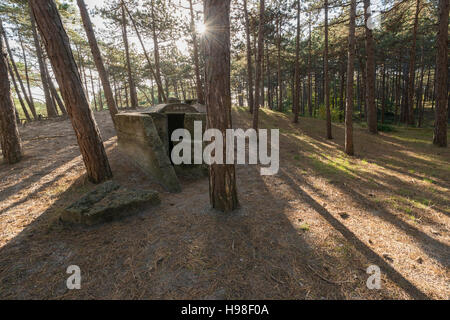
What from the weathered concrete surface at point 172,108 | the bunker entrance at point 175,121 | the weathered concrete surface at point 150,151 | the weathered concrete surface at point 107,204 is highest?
the weathered concrete surface at point 172,108

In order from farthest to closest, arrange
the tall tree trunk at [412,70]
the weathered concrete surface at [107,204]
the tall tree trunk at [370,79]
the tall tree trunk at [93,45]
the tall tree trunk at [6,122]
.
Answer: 1. the tall tree trunk at [412,70]
2. the tall tree trunk at [370,79]
3. the tall tree trunk at [93,45]
4. the tall tree trunk at [6,122]
5. the weathered concrete surface at [107,204]

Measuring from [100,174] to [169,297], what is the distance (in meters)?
4.06

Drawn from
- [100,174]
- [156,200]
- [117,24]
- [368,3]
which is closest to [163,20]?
[117,24]

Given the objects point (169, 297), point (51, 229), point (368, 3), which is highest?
point (368, 3)

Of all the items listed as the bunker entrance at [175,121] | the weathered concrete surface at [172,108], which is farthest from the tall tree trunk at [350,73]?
the bunker entrance at [175,121]

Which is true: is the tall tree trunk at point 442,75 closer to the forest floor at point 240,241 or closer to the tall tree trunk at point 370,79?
the tall tree trunk at point 370,79

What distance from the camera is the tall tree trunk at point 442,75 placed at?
8.70 metres

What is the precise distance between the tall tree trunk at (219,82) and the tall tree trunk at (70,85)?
3242 millimetres

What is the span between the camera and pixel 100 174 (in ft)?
16.5

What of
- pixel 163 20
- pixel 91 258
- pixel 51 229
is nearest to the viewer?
pixel 91 258

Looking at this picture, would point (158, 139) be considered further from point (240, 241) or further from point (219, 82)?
point (240, 241)

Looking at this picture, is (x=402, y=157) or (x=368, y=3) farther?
(x=368, y=3)

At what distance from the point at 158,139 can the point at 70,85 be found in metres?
2.23
